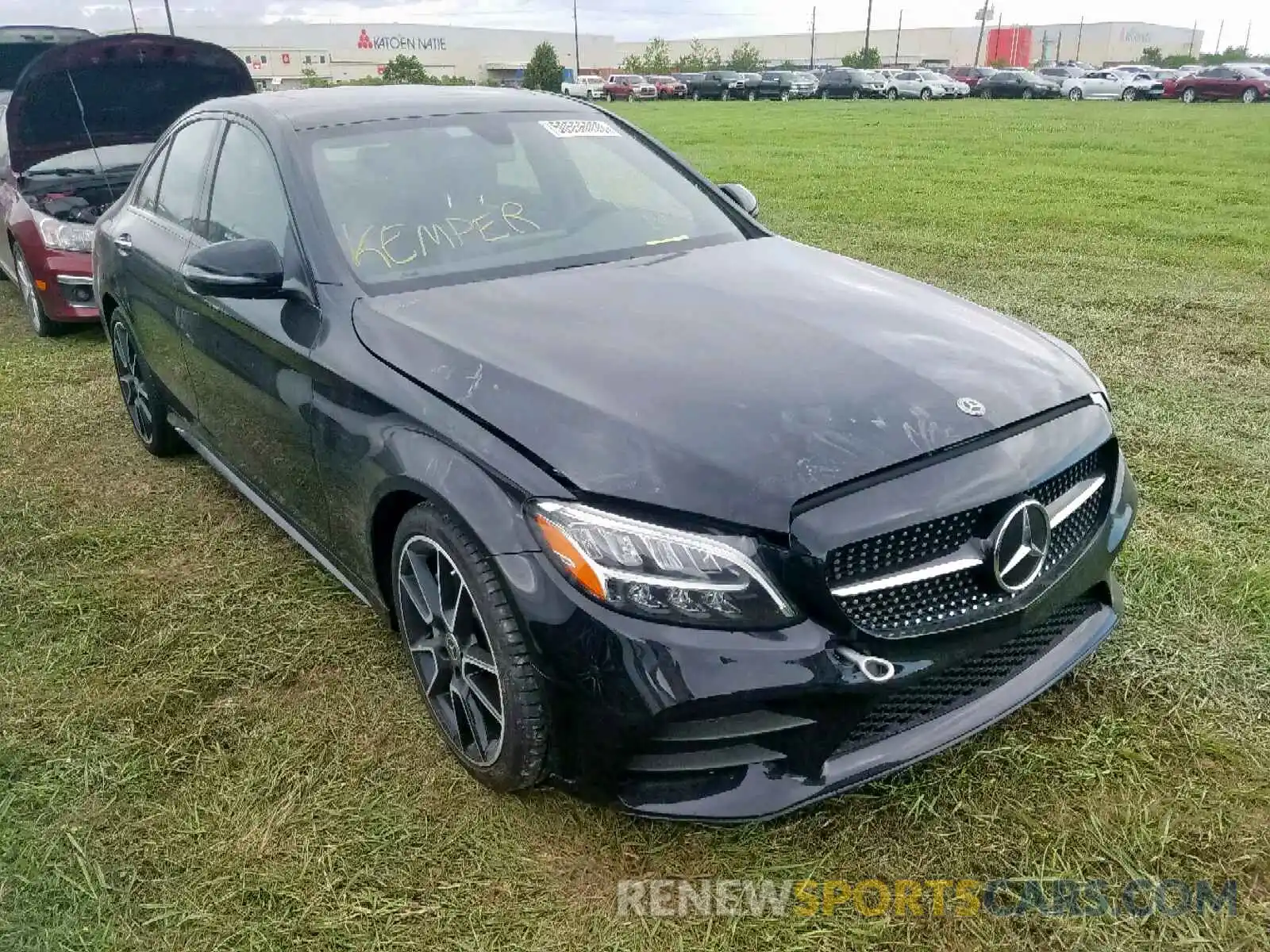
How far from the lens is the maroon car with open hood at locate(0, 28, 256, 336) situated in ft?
20.0

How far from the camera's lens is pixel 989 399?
7.45ft

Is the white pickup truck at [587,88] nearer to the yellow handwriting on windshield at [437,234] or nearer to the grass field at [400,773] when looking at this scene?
the grass field at [400,773]

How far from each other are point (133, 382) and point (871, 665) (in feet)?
12.6

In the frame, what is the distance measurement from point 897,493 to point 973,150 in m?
15.4

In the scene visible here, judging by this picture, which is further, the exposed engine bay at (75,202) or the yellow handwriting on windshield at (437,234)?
the exposed engine bay at (75,202)

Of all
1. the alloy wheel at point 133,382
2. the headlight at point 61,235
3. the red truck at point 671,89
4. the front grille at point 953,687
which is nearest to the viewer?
the front grille at point 953,687

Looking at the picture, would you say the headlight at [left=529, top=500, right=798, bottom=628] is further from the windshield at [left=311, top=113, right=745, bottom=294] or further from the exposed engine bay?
the exposed engine bay

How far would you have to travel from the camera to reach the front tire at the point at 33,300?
20.8ft

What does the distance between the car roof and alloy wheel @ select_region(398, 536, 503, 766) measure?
1.59 metres

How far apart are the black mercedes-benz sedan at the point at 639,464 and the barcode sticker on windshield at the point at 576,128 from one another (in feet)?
0.75

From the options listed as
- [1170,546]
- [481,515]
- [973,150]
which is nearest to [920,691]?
[481,515]

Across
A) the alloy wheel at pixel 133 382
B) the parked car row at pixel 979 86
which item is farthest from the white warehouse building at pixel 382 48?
the alloy wheel at pixel 133 382

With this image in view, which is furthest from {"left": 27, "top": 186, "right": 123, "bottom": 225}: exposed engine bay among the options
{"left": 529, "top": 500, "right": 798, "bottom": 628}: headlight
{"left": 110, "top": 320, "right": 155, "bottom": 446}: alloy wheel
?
{"left": 529, "top": 500, "right": 798, "bottom": 628}: headlight

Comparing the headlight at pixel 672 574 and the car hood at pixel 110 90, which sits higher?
the car hood at pixel 110 90
